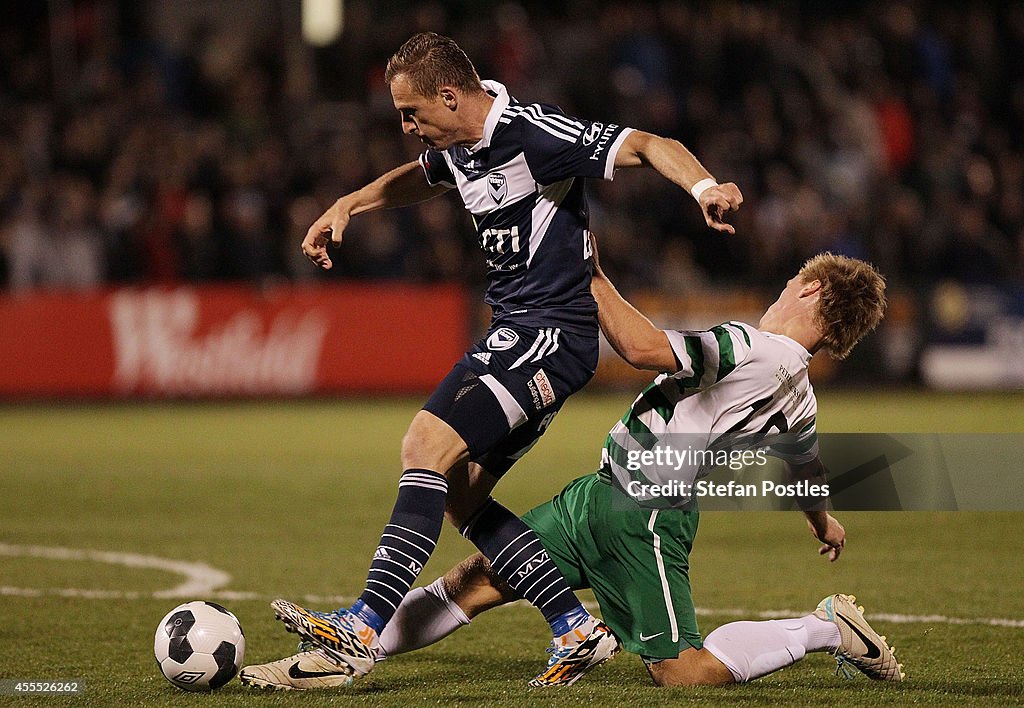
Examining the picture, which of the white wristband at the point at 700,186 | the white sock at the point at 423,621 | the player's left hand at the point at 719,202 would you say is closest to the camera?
the player's left hand at the point at 719,202

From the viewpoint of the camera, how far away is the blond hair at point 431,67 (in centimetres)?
470

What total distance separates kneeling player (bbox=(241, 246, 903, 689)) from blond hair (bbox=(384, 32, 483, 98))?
0.78 metres

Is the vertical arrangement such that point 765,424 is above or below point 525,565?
above

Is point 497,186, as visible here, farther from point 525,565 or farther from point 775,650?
point 775,650

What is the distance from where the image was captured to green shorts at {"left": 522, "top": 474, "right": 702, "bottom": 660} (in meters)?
4.62

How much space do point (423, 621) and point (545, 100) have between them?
45.1ft

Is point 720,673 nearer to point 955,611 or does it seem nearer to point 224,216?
point 955,611

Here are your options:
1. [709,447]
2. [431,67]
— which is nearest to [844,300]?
[709,447]

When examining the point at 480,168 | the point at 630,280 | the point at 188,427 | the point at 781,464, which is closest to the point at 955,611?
the point at 781,464

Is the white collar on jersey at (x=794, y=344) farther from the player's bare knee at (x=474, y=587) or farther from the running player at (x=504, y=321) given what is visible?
the player's bare knee at (x=474, y=587)

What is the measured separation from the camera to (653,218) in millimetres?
18078

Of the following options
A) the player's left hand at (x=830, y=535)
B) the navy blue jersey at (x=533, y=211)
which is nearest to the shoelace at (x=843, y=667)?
the player's left hand at (x=830, y=535)

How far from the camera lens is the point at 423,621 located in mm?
4980

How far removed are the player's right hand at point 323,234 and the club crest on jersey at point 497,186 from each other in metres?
0.53
